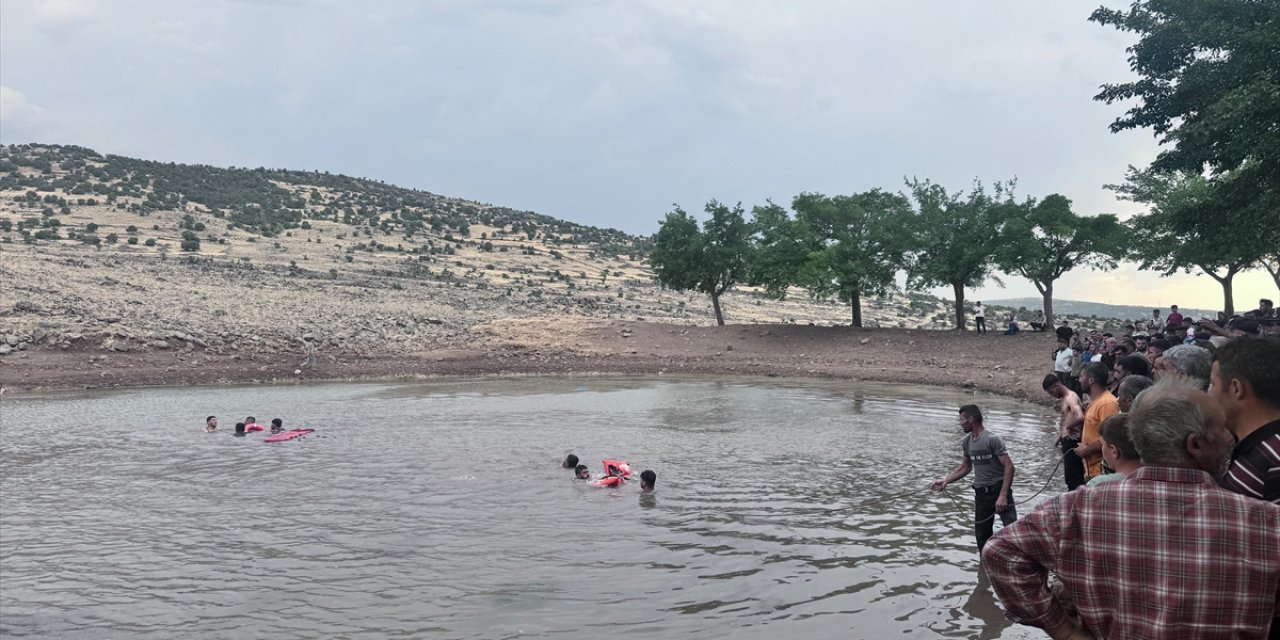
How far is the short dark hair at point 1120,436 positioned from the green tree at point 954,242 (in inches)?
1502

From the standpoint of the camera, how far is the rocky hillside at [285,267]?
36.8 meters

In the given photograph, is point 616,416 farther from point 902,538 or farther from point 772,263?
point 772,263

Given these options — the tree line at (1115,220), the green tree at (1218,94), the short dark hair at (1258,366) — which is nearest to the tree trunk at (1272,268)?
the tree line at (1115,220)

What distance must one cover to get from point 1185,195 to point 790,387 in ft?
59.5

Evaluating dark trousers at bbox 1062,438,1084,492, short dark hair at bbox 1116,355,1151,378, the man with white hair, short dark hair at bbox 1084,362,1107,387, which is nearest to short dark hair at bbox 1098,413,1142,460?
the man with white hair

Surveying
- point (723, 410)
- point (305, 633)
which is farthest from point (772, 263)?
point (305, 633)

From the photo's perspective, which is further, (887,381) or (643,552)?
(887,381)

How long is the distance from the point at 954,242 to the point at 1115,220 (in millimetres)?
7243

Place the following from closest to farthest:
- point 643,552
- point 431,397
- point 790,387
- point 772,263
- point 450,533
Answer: point 643,552 < point 450,533 < point 431,397 < point 790,387 < point 772,263

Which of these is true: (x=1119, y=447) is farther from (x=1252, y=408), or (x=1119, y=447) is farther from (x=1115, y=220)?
(x=1115, y=220)

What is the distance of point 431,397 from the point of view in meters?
27.6

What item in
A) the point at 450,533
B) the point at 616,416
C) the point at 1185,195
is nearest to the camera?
the point at 450,533

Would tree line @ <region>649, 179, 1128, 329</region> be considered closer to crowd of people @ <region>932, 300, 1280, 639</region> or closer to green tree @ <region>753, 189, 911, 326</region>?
green tree @ <region>753, 189, 911, 326</region>

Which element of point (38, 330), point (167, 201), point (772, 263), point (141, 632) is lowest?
point (141, 632)
